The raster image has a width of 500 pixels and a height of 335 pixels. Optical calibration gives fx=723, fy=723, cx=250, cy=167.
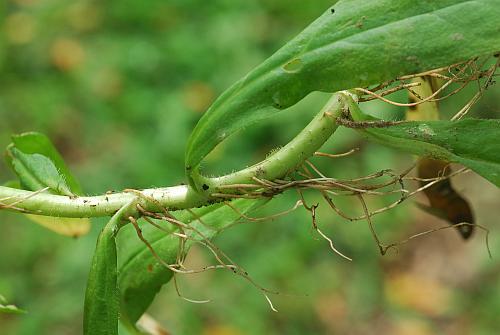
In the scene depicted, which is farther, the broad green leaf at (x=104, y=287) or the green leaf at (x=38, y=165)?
the green leaf at (x=38, y=165)

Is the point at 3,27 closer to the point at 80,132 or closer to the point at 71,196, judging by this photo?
the point at 80,132

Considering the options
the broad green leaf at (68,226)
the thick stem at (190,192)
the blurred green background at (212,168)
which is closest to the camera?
the thick stem at (190,192)

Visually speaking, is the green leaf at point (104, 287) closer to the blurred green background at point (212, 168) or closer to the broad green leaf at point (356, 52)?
the broad green leaf at point (356, 52)

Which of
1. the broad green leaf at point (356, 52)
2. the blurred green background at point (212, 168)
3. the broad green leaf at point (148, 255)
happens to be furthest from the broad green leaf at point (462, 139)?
the blurred green background at point (212, 168)

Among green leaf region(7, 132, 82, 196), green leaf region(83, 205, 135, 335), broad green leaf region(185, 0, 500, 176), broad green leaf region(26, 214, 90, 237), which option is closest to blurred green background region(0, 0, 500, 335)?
broad green leaf region(26, 214, 90, 237)

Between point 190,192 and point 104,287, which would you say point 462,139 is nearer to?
point 190,192

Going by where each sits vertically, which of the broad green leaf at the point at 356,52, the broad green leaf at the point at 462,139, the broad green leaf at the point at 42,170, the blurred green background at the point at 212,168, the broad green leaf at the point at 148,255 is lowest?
the blurred green background at the point at 212,168

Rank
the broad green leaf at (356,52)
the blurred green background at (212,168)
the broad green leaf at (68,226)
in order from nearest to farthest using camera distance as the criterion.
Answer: the broad green leaf at (356,52) < the broad green leaf at (68,226) < the blurred green background at (212,168)

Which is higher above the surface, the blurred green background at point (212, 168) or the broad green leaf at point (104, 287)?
the broad green leaf at point (104, 287)

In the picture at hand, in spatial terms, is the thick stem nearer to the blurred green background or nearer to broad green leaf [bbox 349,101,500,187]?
broad green leaf [bbox 349,101,500,187]

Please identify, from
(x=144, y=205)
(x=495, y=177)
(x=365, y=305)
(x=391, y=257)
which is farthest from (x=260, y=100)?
(x=391, y=257)
